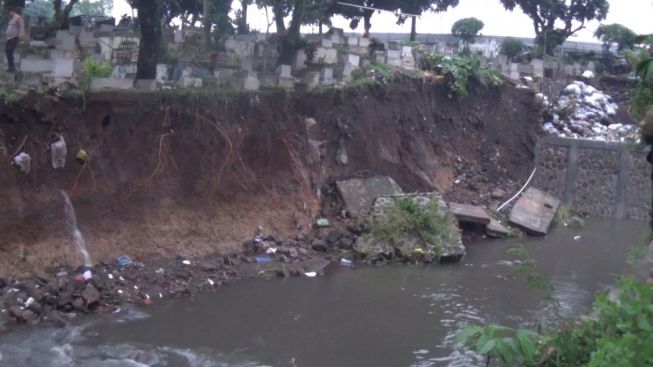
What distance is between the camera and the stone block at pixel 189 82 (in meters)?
14.4

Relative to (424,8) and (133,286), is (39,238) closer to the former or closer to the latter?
(133,286)

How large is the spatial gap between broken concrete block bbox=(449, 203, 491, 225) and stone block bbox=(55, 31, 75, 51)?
324 inches

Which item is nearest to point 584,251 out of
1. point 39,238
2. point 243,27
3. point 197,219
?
point 197,219

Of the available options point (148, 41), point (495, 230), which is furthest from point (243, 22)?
point (495, 230)

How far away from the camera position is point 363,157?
1736cm

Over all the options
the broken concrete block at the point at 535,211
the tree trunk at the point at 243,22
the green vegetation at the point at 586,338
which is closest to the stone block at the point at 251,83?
the broken concrete block at the point at 535,211

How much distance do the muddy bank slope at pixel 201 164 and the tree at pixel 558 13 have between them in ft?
58.4

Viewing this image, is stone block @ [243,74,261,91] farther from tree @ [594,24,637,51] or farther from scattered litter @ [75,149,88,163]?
tree @ [594,24,637,51]

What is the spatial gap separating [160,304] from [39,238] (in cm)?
204

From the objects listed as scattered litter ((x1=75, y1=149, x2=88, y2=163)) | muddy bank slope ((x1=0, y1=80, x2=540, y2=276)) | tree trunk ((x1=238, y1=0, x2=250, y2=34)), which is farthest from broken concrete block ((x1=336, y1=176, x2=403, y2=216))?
tree trunk ((x1=238, y1=0, x2=250, y2=34))

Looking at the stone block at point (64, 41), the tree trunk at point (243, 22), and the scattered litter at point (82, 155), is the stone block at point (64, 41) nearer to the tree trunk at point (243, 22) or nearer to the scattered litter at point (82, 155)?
the scattered litter at point (82, 155)

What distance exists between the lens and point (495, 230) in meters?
17.3

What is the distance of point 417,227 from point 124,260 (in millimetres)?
5316

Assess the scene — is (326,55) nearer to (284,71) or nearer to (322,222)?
(284,71)
